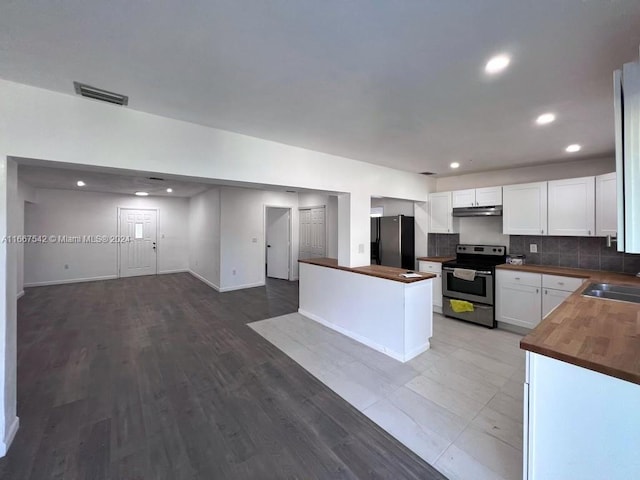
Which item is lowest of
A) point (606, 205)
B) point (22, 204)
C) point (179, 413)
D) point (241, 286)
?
point (179, 413)

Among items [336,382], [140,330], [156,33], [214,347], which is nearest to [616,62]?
[156,33]

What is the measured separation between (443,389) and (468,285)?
2.11 m

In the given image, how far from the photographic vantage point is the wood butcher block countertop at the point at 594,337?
3.68 feet

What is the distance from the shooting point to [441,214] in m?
4.83

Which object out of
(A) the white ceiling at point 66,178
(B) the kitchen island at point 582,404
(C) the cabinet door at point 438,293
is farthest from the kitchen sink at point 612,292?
(A) the white ceiling at point 66,178

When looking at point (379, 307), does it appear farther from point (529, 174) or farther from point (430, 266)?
point (529, 174)

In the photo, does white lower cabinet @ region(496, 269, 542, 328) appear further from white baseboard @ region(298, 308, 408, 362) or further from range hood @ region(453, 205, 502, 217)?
white baseboard @ region(298, 308, 408, 362)

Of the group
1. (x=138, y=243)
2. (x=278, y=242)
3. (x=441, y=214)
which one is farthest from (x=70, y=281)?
(x=441, y=214)

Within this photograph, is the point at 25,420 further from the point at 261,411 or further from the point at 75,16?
the point at 75,16

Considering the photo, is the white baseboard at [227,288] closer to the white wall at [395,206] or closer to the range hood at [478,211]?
the white wall at [395,206]

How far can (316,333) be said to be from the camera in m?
3.69

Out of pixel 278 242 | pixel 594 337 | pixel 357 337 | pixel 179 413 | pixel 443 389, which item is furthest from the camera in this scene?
pixel 278 242

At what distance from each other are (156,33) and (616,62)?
256 cm

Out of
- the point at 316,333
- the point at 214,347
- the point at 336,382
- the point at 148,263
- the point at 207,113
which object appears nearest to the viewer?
the point at 207,113
